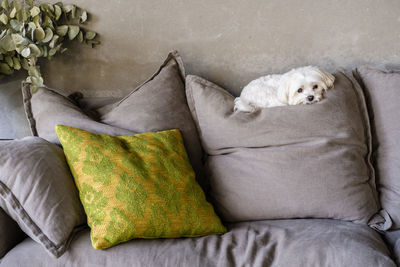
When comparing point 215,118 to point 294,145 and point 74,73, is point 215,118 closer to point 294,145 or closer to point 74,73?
point 294,145

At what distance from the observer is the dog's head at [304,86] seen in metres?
1.43

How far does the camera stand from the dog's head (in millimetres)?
1427

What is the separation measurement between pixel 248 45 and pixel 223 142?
62cm

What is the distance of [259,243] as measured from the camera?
48.3 inches

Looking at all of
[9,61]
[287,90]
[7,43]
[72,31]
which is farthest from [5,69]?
[287,90]

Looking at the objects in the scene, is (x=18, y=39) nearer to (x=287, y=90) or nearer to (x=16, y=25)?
(x=16, y=25)

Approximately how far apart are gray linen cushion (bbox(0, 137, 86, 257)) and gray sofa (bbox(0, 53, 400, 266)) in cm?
4

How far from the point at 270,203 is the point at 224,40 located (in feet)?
2.94

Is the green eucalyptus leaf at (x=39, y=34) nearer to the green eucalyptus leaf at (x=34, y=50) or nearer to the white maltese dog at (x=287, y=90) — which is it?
the green eucalyptus leaf at (x=34, y=50)

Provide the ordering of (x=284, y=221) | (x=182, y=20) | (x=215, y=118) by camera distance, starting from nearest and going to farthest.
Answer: (x=284, y=221) → (x=215, y=118) → (x=182, y=20)

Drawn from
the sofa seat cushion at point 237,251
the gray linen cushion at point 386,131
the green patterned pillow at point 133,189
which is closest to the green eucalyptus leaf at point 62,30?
the green patterned pillow at point 133,189

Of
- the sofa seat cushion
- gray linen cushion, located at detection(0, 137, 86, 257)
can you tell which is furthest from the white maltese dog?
gray linen cushion, located at detection(0, 137, 86, 257)

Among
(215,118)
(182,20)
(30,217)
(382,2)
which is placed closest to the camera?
(30,217)

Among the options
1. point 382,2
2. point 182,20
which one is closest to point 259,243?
point 182,20
